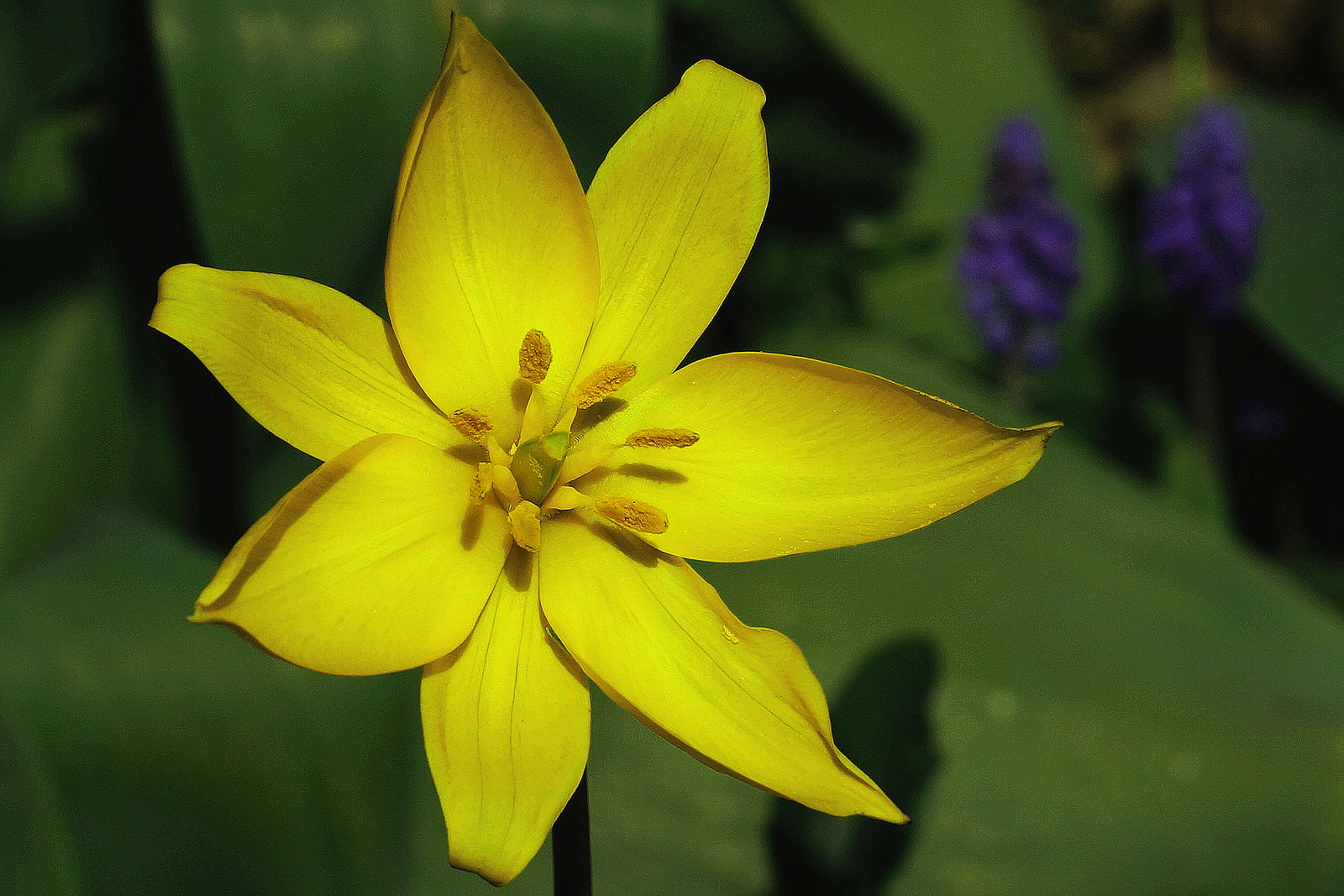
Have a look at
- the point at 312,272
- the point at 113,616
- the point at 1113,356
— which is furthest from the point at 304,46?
the point at 1113,356

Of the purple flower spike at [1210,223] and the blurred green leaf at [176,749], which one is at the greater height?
the purple flower spike at [1210,223]

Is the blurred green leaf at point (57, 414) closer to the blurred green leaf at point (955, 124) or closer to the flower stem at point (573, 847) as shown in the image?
the flower stem at point (573, 847)

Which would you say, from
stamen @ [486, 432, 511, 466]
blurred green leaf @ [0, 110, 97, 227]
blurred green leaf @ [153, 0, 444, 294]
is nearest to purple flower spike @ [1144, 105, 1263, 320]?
blurred green leaf @ [153, 0, 444, 294]

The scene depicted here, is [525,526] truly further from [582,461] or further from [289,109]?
[289,109]

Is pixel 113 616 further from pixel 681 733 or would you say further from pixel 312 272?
pixel 681 733

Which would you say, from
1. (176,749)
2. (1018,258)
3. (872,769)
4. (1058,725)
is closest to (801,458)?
(872,769)

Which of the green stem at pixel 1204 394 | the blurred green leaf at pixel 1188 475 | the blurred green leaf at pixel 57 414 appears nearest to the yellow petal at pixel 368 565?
the blurred green leaf at pixel 57 414
